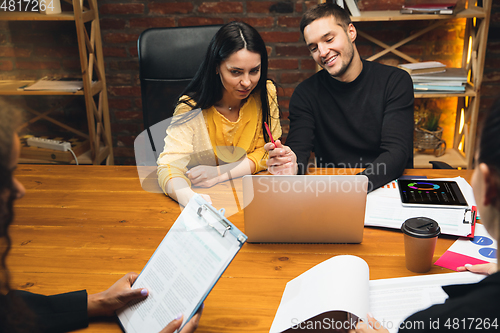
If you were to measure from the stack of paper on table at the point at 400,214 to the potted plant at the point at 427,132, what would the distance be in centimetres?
127

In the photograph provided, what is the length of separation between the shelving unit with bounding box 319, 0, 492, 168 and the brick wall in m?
0.08

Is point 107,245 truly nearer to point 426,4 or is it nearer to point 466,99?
point 426,4

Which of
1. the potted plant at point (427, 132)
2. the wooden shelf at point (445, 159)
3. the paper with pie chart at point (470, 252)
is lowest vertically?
the wooden shelf at point (445, 159)

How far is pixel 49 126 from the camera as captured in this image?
270cm

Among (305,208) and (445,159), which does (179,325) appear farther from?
(445,159)

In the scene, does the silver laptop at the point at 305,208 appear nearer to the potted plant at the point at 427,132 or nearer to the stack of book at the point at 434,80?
the stack of book at the point at 434,80

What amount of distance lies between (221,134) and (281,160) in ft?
1.32

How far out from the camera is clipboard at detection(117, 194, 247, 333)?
0.72 m

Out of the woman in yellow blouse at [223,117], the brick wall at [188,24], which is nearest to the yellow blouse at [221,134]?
the woman in yellow blouse at [223,117]

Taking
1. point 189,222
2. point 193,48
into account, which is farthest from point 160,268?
point 193,48

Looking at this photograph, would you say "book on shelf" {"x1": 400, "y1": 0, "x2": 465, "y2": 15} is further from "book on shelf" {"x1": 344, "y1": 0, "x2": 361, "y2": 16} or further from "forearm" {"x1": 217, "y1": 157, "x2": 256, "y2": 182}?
"forearm" {"x1": 217, "y1": 157, "x2": 256, "y2": 182}

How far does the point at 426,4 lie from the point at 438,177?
1223 millimetres

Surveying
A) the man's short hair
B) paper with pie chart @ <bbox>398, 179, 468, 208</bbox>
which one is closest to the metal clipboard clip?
paper with pie chart @ <bbox>398, 179, 468, 208</bbox>

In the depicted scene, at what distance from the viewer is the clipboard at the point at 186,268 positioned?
72 centimetres
